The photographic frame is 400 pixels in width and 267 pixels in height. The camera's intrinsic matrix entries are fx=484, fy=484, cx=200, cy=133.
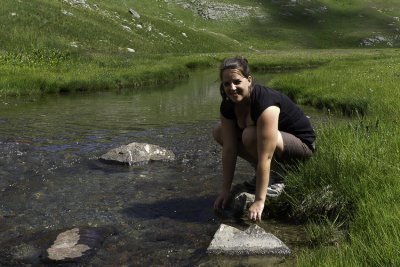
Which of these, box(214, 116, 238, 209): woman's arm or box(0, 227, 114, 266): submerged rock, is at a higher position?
box(214, 116, 238, 209): woman's arm

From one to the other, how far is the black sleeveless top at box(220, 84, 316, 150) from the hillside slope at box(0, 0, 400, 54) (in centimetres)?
3564

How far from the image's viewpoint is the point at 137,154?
1091 cm

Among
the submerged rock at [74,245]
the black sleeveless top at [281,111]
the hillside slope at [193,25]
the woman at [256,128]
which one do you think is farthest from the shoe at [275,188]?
the hillside slope at [193,25]

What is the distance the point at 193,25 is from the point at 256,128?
364 ft

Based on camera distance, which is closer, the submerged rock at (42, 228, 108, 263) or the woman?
the submerged rock at (42, 228, 108, 263)

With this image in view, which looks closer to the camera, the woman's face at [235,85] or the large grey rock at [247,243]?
→ the large grey rock at [247,243]

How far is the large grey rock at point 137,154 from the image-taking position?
424 inches

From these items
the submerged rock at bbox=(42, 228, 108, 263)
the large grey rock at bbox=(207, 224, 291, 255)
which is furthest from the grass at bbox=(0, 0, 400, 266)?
the submerged rock at bbox=(42, 228, 108, 263)

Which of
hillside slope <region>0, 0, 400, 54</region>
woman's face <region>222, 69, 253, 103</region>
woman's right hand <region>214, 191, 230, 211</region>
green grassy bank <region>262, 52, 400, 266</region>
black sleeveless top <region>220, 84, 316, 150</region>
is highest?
hillside slope <region>0, 0, 400, 54</region>

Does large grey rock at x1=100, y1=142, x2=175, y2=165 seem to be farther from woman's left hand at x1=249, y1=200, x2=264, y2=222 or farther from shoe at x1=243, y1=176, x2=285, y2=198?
woman's left hand at x1=249, y1=200, x2=264, y2=222

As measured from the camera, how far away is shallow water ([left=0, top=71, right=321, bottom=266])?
20.8ft

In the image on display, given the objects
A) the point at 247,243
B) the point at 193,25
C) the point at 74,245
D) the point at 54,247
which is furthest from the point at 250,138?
the point at 193,25

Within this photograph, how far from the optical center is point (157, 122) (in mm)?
16578

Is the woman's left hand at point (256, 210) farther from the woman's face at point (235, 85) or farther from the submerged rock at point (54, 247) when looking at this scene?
the submerged rock at point (54, 247)
